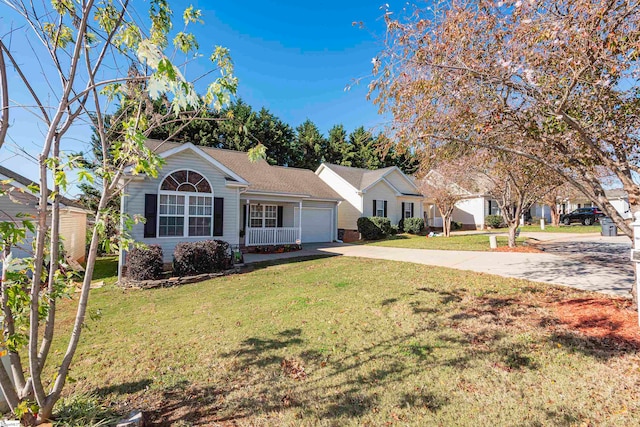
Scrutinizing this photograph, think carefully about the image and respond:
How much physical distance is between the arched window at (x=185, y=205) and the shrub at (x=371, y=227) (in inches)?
464

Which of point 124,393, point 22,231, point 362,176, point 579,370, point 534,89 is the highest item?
→ point 362,176

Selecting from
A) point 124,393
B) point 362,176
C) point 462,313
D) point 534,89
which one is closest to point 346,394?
point 124,393

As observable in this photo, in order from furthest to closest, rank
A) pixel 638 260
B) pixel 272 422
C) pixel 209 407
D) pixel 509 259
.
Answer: pixel 509 259 → pixel 638 260 → pixel 209 407 → pixel 272 422

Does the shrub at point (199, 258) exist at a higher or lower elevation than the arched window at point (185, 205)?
lower

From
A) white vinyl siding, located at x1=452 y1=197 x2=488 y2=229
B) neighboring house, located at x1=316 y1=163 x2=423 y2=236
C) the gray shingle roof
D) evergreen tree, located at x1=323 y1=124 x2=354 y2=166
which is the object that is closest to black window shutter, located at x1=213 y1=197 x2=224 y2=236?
neighboring house, located at x1=316 y1=163 x2=423 y2=236

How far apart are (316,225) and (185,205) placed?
1007 cm

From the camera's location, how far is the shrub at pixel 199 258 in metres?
9.96

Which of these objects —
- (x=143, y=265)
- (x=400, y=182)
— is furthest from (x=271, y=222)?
(x=400, y=182)

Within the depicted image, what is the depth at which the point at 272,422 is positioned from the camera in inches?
120

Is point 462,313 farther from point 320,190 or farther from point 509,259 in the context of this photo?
point 320,190

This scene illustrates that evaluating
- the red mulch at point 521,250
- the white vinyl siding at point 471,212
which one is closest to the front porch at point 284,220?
the red mulch at point 521,250

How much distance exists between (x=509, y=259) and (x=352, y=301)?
301 inches

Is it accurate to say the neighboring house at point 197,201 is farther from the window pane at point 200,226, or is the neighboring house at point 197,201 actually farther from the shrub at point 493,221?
the shrub at point 493,221

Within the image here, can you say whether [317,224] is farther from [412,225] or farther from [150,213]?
[150,213]
